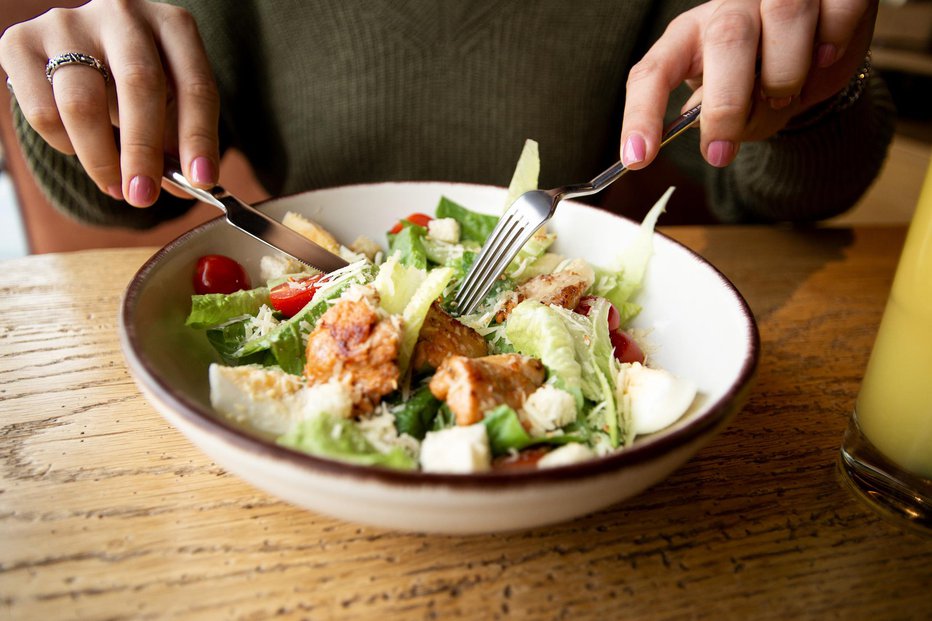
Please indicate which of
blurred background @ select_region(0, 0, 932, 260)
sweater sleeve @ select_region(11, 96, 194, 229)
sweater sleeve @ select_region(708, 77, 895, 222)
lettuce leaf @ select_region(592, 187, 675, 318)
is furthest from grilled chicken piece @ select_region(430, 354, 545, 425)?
blurred background @ select_region(0, 0, 932, 260)

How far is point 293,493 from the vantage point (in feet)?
2.73

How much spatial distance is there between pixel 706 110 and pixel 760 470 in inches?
31.7

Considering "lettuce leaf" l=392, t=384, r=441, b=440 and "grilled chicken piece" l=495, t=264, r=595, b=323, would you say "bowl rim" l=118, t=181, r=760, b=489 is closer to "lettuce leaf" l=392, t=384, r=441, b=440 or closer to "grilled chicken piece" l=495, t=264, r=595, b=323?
"lettuce leaf" l=392, t=384, r=441, b=440

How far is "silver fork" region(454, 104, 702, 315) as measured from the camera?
4.91ft

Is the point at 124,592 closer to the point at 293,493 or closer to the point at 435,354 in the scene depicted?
the point at 293,493

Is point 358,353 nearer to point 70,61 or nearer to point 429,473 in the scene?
point 429,473

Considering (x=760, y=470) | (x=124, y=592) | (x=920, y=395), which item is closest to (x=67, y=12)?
(x=124, y=592)

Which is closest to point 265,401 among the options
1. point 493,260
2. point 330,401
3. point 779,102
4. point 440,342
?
point 330,401

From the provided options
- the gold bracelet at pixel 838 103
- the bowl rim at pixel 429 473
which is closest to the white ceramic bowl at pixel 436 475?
the bowl rim at pixel 429 473

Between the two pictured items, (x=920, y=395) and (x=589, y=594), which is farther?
(x=920, y=395)

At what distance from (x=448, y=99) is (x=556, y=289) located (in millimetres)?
1356

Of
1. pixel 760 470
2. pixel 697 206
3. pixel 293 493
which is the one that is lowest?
pixel 697 206

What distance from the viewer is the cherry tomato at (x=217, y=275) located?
142 centimetres

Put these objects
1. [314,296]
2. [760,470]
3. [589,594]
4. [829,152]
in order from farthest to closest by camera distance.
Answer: [829,152] → [314,296] → [760,470] → [589,594]
